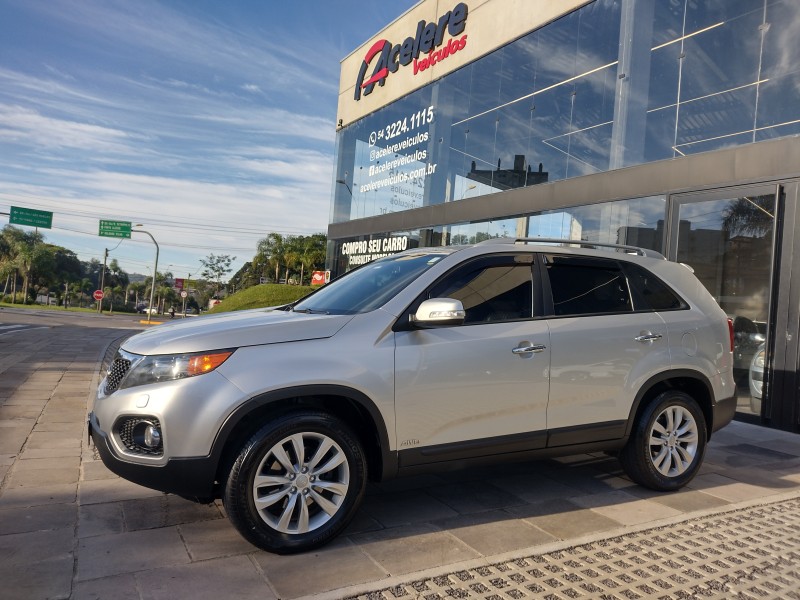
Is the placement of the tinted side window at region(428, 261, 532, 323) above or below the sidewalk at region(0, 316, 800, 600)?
above

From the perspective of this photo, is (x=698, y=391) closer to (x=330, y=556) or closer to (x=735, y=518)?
A: (x=735, y=518)

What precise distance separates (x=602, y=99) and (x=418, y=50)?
7.48 m

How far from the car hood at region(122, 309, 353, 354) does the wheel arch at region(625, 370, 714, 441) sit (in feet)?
7.51

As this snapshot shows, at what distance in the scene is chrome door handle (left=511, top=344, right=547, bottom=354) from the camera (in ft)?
13.1

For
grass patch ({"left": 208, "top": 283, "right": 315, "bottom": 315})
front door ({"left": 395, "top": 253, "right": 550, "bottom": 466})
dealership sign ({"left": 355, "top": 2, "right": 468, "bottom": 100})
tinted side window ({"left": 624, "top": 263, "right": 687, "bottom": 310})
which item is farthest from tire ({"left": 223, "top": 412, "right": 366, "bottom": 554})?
grass patch ({"left": 208, "top": 283, "right": 315, "bottom": 315})

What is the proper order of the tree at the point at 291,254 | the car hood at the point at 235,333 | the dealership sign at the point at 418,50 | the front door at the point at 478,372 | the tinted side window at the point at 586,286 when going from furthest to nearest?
the tree at the point at 291,254, the dealership sign at the point at 418,50, the tinted side window at the point at 586,286, the front door at the point at 478,372, the car hood at the point at 235,333

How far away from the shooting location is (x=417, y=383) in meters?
3.63

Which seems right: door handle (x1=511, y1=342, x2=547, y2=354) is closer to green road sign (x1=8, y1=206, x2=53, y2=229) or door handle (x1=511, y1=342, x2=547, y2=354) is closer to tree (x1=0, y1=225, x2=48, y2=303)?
green road sign (x1=8, y1=206, x2=53, y2=229)

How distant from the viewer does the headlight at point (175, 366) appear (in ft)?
10.8

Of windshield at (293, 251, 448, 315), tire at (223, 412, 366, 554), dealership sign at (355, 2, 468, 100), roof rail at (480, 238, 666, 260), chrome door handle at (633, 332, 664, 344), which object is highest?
dealership sign at (355, 2, 468, 100)

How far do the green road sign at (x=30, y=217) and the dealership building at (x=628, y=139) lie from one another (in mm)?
27438

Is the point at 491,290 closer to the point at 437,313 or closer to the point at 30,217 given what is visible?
the point at 437,313

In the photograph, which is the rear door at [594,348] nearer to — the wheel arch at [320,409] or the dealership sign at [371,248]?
the wheel arch at [320,409]

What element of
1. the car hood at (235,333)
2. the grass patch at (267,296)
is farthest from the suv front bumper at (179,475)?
the grass patch at (267,296)
